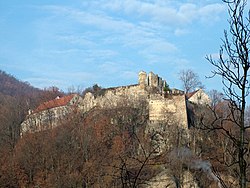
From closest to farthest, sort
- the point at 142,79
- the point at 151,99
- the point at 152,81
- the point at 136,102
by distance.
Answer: the point at 151,99
the point at 136,102
the point at 142,79
the point at 152,81

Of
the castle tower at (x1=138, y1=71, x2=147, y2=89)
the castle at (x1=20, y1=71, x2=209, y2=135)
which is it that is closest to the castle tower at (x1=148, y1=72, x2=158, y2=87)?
the castle at (x1=20, y1=71, x2=209, y2=135)

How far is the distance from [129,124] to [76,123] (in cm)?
594

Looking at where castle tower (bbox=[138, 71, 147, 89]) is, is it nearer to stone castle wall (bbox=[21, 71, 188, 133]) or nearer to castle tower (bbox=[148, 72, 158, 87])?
stone castle wall (bbox=[21, 71, 188, 133])

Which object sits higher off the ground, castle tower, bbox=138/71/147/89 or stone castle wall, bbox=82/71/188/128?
castle tower, bbox=138/71/147/89

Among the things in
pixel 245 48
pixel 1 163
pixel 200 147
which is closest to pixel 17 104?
pixel 1 163

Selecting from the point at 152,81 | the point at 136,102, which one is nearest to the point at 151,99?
the point at 136,102

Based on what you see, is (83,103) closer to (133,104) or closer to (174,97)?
(133,104)

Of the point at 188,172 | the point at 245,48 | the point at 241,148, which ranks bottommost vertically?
the point at 188,172

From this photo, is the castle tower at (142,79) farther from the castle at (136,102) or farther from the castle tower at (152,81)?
the castle tower at (152,81)

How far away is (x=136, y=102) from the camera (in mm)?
38094

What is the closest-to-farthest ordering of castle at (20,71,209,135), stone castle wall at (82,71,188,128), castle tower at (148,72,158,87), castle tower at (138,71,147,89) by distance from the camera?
stone castle wall at (82,71,188,128), castle at (20,71,209,135), castle tower at (138,71,147,89), castle tower at (148,72,158,87)

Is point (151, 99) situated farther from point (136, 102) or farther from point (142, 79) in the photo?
point (142, 79)

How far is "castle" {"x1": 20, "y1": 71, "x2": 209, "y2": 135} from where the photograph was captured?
36.1 m

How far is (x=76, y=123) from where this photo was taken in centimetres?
4028
